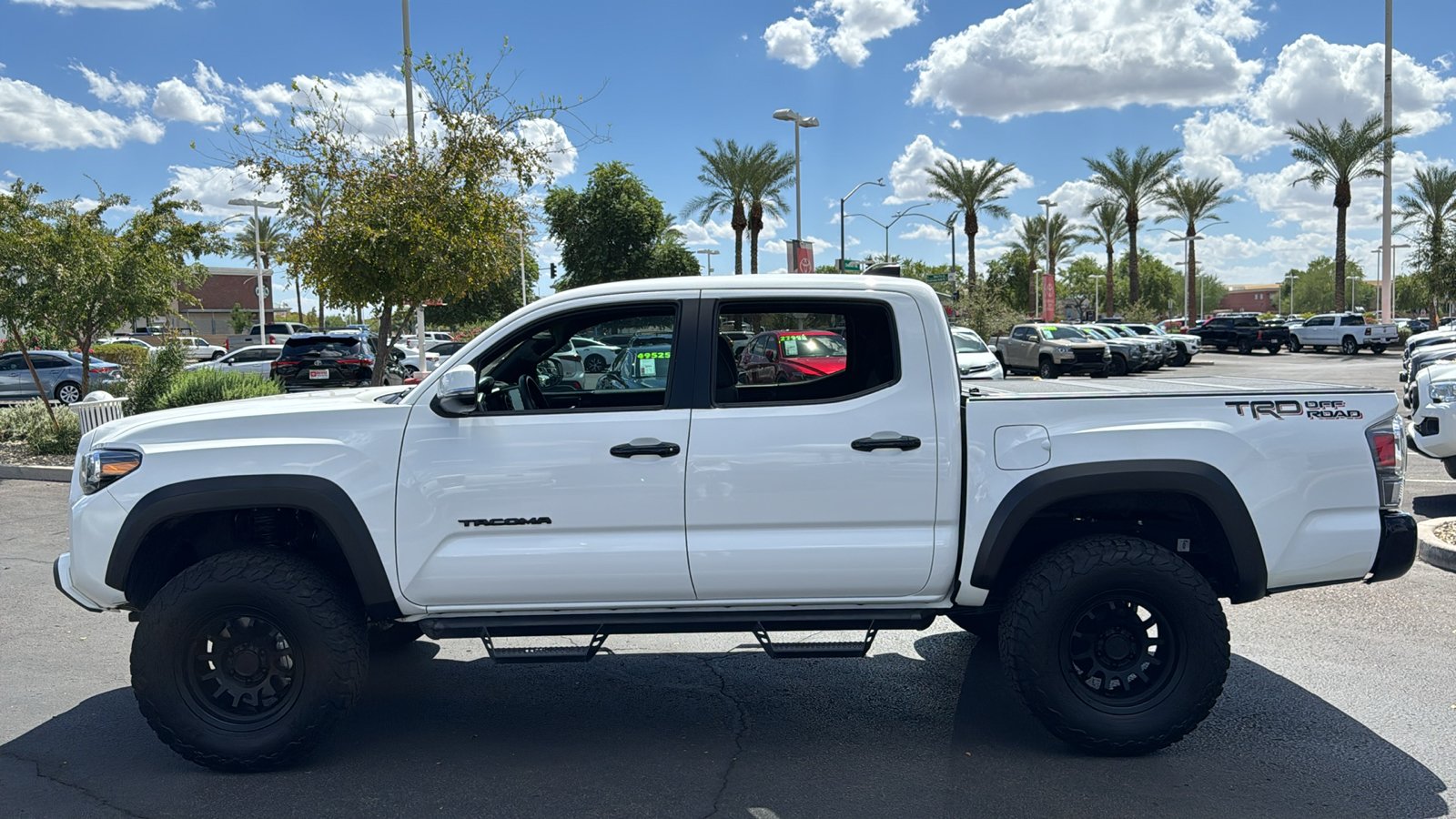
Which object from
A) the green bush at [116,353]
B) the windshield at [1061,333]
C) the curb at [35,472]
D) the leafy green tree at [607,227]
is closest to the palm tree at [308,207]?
the curb at [35,472]

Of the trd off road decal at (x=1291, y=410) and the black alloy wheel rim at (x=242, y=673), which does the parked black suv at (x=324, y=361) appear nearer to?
the black alloy wheel rim at (x=242, y=673)

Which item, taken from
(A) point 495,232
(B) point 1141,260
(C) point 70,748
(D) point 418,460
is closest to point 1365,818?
(D) point 418,460

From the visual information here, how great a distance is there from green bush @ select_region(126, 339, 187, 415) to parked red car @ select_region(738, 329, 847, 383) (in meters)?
11.7

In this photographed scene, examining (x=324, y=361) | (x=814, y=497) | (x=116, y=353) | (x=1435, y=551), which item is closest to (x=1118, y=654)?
(x=814, y=497)

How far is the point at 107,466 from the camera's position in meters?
4.09

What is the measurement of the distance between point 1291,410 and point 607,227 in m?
43.9

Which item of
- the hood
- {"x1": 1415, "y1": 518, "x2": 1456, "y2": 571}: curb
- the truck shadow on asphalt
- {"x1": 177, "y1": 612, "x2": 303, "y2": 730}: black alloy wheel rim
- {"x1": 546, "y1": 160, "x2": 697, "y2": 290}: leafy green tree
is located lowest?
the truck shadow on asphalt

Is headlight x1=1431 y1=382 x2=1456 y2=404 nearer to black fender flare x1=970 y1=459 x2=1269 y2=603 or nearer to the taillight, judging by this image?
the taillight

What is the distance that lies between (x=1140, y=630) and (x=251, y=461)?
3.59 metres

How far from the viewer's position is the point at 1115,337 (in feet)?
108

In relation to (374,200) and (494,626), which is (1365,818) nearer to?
(494,626)

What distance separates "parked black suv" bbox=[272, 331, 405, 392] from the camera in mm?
19750

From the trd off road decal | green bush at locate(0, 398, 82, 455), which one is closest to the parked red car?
the trd off road decal

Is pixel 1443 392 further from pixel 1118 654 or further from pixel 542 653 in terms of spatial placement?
pixel 542 653
